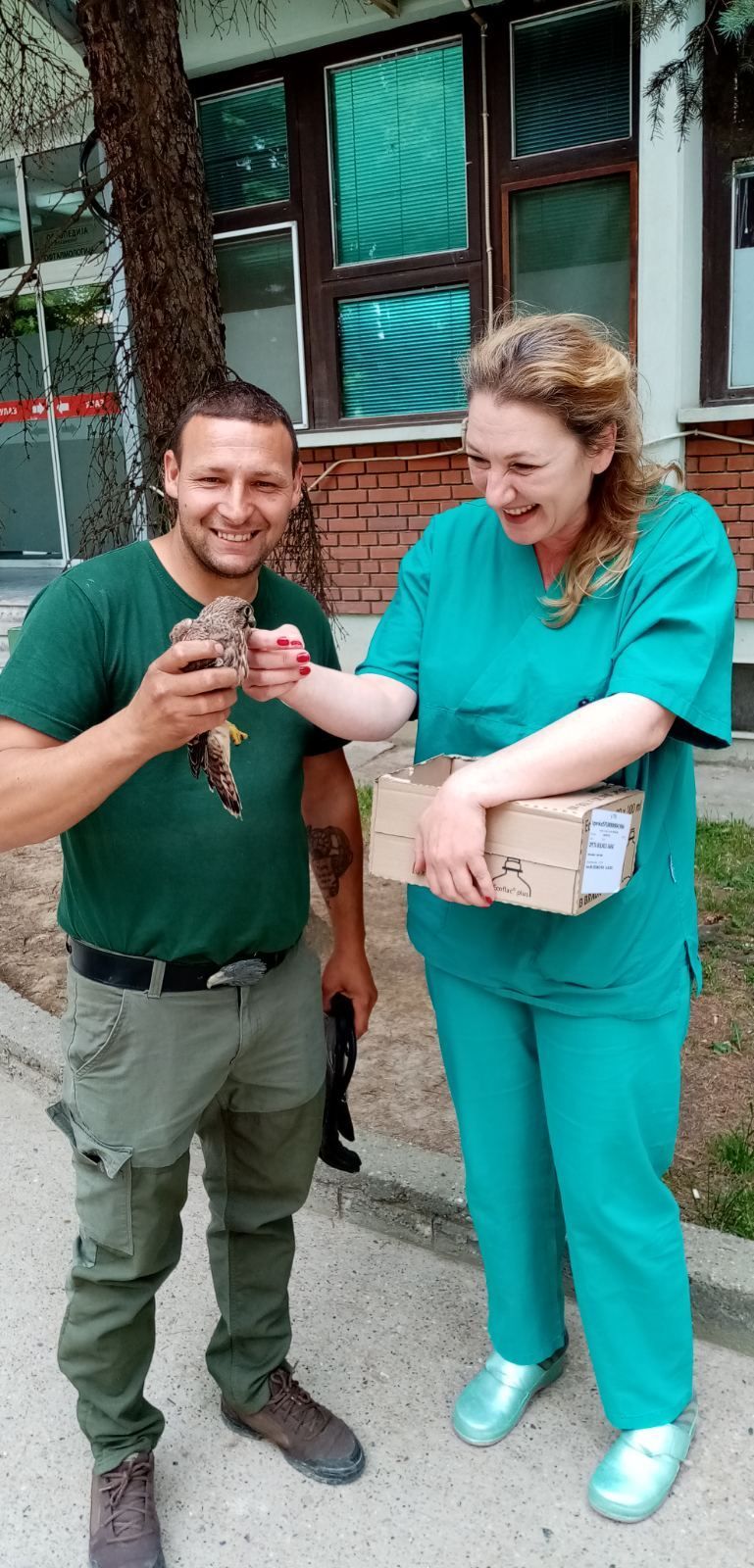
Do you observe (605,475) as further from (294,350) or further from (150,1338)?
(294,350)

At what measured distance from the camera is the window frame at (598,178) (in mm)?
6996

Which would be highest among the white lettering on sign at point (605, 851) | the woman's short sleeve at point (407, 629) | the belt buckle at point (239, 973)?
the woman's short sleeve at point (407, 629)

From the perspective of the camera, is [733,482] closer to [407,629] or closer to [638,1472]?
[407,629]

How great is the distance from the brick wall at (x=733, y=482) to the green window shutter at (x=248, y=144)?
11.2ft

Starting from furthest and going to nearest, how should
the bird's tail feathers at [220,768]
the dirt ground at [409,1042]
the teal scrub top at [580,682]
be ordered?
the dirt ground at [409,1042], the teal scrub top at [580,682], the bird's tail feathers at [220,768]

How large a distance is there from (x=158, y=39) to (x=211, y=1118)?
10.6 ft

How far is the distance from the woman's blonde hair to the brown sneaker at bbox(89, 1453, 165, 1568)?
177 centimetres

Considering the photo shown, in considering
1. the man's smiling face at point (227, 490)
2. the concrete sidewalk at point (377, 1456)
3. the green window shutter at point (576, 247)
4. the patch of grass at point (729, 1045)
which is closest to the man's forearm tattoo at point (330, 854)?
the man's smiling face at point (227, 490)

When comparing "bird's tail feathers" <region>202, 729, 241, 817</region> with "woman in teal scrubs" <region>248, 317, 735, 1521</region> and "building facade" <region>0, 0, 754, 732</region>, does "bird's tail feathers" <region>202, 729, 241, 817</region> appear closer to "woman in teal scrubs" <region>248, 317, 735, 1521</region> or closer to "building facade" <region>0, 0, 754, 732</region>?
"woman in teal scrubs" <region>248, 317, 735, 1521</region>

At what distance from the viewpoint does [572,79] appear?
7.11m

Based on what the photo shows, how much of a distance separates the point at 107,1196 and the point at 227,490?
1.23 meters

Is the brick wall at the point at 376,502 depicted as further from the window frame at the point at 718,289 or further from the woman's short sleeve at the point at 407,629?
the woman's short sleeve at the point at 407,629

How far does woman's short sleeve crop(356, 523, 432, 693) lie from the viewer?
230cm

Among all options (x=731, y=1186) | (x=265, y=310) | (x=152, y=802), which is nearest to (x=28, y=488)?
(x=265, y=310)
